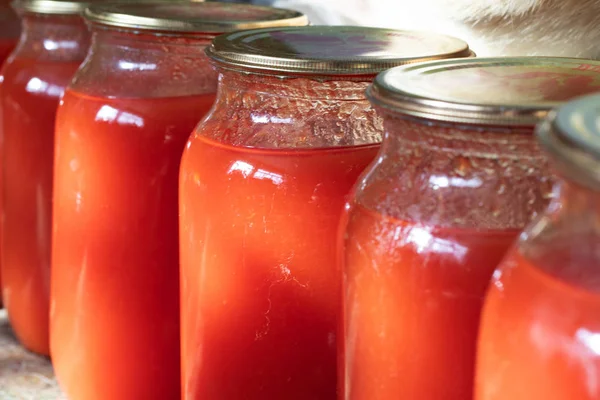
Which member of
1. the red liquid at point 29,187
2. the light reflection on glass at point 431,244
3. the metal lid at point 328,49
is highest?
the metal lid at point 328,49

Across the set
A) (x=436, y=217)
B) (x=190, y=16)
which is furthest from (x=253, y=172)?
(x=190, y=16)

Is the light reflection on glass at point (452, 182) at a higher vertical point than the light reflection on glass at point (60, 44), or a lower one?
higher

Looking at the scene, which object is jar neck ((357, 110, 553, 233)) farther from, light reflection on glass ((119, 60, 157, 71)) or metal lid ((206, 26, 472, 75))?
light reflection on glass ((119, 60, 157, 71))

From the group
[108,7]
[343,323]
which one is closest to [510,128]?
[343,323]

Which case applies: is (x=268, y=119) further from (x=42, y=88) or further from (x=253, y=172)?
(x=42, y=88)

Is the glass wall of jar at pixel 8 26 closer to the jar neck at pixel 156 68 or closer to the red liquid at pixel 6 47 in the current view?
the red liquid at pixel 6 47

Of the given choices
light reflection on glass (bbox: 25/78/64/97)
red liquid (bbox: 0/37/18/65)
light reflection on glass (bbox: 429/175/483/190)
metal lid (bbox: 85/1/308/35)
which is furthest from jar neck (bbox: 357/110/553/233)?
red liquid (bbox: 0/37/18/65)

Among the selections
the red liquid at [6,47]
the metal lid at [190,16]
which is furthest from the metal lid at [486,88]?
the red liquid at [6,47]
